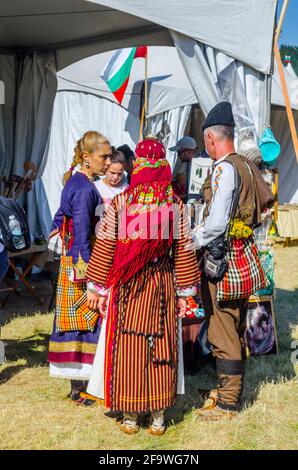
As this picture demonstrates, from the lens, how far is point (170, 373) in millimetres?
3057

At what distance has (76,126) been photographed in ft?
32.5

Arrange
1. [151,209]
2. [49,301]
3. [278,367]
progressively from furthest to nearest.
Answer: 1. [49,301]
2. [278,367]
3. [151,209]

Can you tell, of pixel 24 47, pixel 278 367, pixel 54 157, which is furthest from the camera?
pixel 54 157

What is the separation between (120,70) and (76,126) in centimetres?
151

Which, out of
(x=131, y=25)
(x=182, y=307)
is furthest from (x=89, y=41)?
(x=182, y=307)

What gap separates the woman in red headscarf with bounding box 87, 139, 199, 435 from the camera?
9.80 feet

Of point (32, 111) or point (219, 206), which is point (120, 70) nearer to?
point (32, 111)

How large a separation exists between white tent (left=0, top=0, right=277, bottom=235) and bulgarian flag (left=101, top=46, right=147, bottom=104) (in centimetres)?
174

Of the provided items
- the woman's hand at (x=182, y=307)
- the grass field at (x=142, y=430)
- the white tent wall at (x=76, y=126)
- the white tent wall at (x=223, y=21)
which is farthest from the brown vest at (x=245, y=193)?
the white tent wall at (x=76, y=126)

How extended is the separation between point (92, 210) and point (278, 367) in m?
1.94

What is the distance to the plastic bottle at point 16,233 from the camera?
4.05 metres

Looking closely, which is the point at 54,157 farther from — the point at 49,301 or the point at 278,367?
the point at 278,367

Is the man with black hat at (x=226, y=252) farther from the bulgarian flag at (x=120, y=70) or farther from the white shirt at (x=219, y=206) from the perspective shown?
the bulgarian flag at (x=120, y=70)

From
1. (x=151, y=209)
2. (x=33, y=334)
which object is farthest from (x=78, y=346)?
(x=33, y=334)
